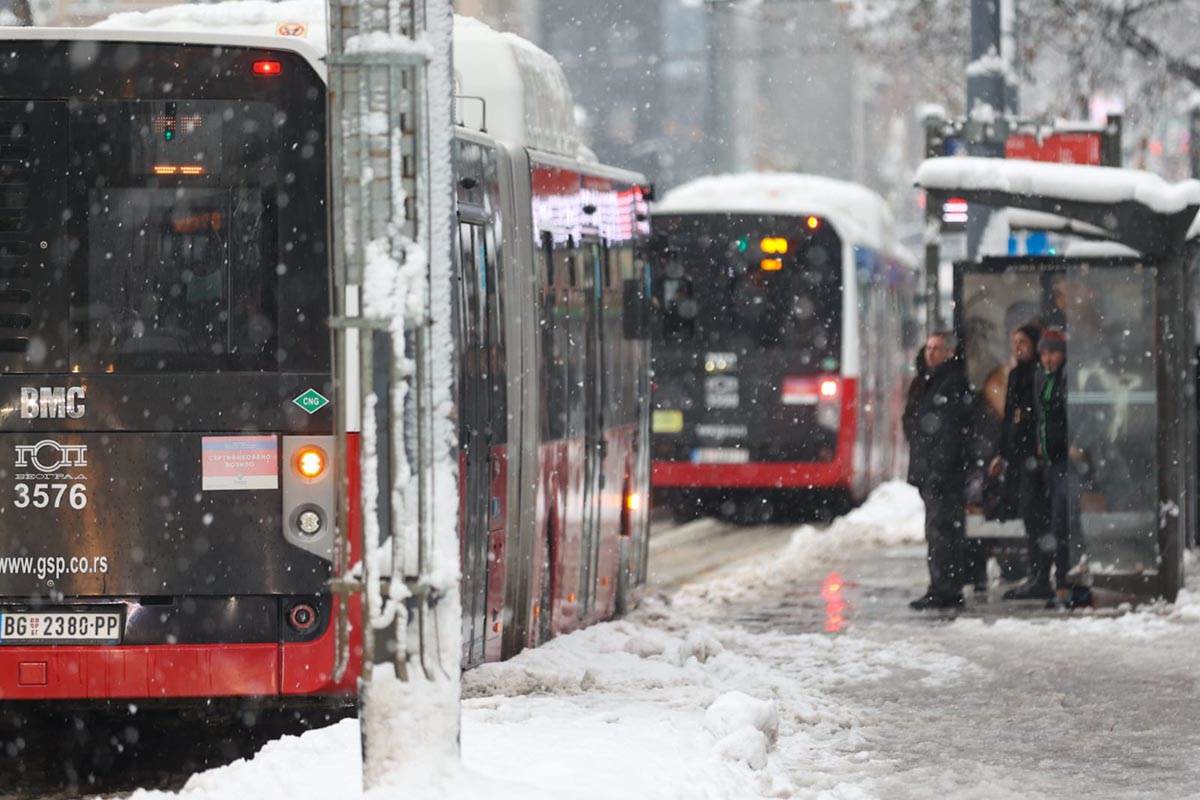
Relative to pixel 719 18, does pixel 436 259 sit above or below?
below

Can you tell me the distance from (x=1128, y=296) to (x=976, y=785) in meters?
7.69

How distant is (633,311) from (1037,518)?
9.45ft

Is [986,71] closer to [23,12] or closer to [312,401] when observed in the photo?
[23,12]

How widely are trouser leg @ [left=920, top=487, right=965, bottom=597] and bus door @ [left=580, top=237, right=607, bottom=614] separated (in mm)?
2539

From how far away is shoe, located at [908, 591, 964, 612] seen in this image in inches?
629

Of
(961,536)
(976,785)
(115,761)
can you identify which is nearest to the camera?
(976,785)

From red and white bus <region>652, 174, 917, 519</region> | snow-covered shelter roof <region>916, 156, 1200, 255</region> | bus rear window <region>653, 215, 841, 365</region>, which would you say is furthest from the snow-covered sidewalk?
bus rear window <region>653, 215, 841, 365</region>

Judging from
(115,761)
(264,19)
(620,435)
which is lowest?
(115,761)

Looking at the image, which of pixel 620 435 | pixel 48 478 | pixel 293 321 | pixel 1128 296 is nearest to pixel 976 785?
pixel 293 321

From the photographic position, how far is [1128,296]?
1619 cm

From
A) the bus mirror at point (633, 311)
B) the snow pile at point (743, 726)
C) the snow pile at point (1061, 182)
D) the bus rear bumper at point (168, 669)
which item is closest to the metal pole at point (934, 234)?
the snow pile at point (1061, 182)

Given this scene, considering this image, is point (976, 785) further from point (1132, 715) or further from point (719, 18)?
point (719, 18)

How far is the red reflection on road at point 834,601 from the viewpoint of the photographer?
1507 centimetres

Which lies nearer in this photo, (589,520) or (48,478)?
(48,478)
